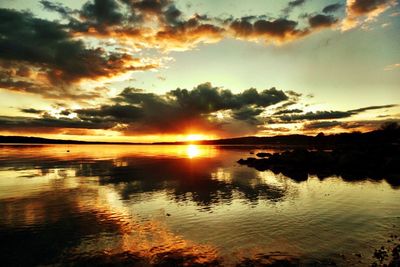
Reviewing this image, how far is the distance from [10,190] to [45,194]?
241 inches

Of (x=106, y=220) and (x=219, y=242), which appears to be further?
(x=106, y=220)

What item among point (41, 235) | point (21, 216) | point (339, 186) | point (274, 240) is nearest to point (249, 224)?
point (274, 240)

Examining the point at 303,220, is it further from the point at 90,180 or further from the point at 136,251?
the point at 90,180

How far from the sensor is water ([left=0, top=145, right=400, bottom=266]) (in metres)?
17.9

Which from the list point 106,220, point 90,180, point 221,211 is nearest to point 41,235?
point 106,220

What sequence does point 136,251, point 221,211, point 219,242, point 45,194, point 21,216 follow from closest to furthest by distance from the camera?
point 136,251 → point 219,242 → point 21,216 → point 221,211 → point 45,194

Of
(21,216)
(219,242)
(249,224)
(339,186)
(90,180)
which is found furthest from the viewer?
(90,180)

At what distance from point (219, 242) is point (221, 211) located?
8.72m

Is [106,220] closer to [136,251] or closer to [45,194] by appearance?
[136,251]

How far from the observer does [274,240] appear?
804 inches

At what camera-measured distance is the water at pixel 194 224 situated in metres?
17.9

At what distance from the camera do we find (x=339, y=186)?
44.1m

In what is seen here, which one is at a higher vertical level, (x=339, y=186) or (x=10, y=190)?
(x=10, y=190)

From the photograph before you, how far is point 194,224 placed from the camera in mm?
24516
